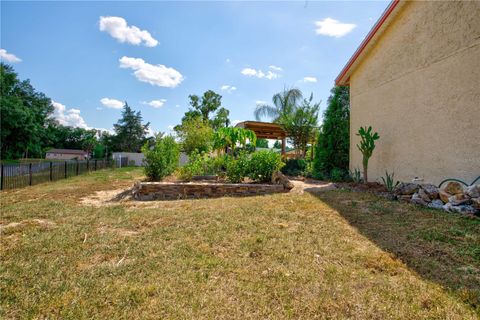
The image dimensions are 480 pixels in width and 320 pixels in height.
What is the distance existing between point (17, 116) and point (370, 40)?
34.8 meters

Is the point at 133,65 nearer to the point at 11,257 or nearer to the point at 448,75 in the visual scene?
the point at 11,257

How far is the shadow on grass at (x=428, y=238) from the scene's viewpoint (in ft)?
7.42

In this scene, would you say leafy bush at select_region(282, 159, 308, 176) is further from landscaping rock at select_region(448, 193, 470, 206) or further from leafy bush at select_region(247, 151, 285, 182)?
landscaping rock at select_region(448, 193, 470, 206)

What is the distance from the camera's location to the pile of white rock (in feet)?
14.1

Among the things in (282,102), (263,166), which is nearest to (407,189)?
(263,166)

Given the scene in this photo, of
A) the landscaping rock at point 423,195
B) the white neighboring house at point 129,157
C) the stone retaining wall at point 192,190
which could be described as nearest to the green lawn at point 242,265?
the landscaping rock at point 423,195

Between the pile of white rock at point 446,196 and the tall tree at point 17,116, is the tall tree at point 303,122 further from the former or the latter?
the tall tree at point 17,116

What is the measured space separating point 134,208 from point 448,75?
7944 mm

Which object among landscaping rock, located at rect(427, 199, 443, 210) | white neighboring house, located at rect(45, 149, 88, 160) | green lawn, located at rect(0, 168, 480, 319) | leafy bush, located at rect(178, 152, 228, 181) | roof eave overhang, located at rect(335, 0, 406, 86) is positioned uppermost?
roof eave overhang, located at rect(335, 0, 406, 86)

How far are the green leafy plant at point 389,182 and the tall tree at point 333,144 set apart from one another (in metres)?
2.44

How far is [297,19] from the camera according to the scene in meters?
7.83

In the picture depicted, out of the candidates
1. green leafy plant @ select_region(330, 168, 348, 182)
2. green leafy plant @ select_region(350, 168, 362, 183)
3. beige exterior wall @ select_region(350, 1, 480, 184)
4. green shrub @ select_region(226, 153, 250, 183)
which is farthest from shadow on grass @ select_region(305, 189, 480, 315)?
green leafy plant @ select_region(330, 168, 348, 182)

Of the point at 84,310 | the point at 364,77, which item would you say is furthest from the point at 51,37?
the point at 364,77

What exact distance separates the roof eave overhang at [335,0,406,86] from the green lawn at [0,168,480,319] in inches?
242
